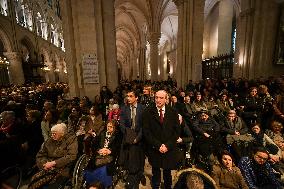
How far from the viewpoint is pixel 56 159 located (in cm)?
287

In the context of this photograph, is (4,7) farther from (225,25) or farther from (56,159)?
(225,25)

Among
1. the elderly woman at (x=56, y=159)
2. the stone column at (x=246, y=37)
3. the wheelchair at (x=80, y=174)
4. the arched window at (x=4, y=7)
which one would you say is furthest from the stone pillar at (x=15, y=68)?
the stone column at (x=246, y=37)

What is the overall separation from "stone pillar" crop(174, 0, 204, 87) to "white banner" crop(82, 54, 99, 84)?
639 centimetres

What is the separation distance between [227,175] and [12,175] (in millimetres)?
3800

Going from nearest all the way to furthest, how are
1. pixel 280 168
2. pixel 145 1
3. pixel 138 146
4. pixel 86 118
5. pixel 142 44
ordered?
pixel 138 146 < pixel 280 168 < pixel 86 118 < pixel 145 1 < pixel 142 44

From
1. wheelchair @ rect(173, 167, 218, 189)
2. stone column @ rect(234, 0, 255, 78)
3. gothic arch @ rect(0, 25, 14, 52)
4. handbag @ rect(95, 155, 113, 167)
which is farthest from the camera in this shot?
gothic arch @ rect(0, 25, 14, 52)

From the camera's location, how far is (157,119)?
2816 millimetres

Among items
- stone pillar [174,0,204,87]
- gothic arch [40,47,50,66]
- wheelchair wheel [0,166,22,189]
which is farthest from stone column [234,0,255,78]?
gothic arch [40,47,50,66]

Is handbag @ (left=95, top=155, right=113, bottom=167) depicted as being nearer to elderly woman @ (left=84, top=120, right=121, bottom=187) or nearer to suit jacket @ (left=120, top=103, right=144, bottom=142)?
elderly woman @ (left=84, top=120, right=121, bottom=187)

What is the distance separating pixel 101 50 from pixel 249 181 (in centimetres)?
806

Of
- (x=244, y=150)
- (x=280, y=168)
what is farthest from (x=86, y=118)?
(x=280, y=168)

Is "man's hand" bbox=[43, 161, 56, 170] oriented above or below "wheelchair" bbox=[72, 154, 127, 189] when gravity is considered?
above

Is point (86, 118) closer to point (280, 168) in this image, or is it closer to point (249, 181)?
point (249, 181)

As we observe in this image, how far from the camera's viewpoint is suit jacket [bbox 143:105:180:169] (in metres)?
2.80
